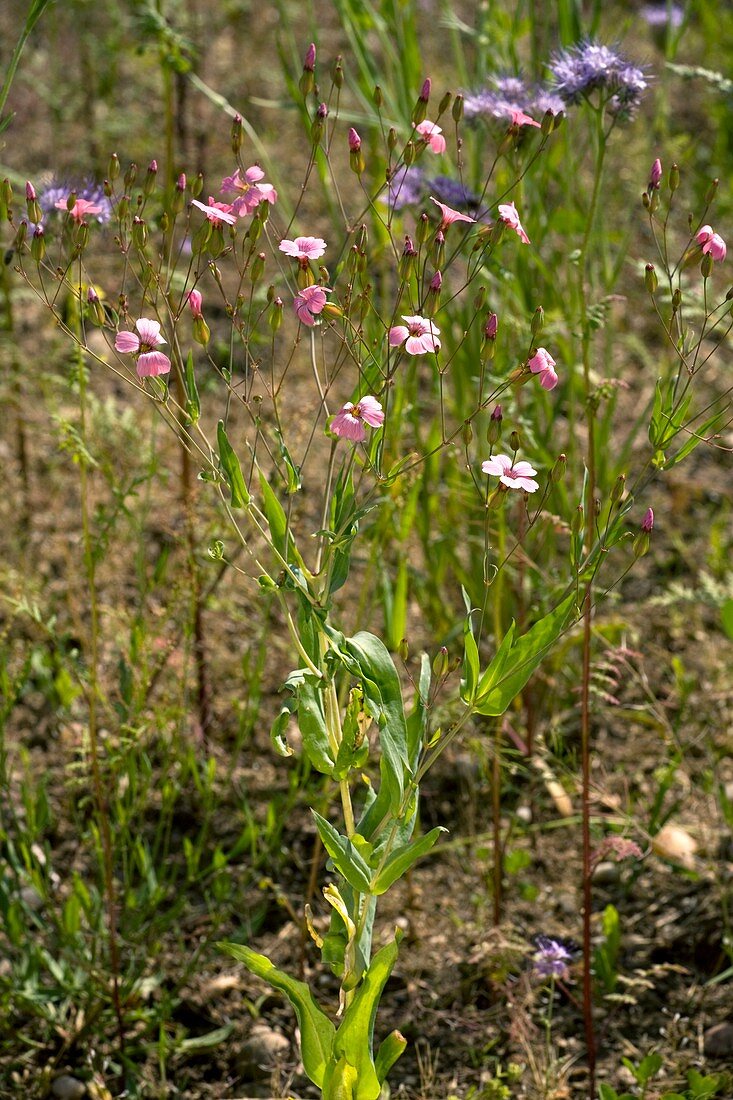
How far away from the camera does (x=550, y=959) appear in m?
2.10

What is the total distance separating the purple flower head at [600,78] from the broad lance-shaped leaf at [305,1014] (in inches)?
50.6

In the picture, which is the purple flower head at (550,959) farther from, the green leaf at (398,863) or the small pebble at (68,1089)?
the small pebble at (68,1089)

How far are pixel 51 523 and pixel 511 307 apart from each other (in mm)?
1289

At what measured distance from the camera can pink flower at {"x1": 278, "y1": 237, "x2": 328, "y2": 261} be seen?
154 centimetres

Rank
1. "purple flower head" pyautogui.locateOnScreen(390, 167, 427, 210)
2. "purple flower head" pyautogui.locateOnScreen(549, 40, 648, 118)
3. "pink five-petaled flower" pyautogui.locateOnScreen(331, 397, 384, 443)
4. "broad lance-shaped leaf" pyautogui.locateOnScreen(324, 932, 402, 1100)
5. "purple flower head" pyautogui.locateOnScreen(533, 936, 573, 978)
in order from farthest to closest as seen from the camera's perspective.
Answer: "purple flower head" pyautogui.locateOnScreen(390, 167, 427, 210) → "purple flower head" pyautogui.locateOnScreen(533, 936, 573, 978) → "purple flower head" pyautogui.locateOnScreen(549, 40, 648, 118) → "broad lance-shaped leaf" pyautogui.locateOnScreen(324, 932, 402, 1100) → "pink five-petaled flower" pyautogui.locateOnScreen(331, 397, 384, 443)

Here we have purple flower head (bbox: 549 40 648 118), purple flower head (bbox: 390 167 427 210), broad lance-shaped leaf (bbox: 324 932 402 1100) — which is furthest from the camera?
purple flower head (bbox: 390 167 427 210)

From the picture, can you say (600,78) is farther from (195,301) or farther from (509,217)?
(195,301)

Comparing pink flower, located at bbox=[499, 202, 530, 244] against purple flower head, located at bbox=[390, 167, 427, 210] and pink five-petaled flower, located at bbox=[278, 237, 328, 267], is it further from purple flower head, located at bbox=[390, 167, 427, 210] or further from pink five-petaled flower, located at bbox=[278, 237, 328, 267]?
purple flower head, located at bbox=[390, 167, 427, 210]

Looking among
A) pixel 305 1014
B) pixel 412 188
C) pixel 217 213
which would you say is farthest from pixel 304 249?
pixel 412 188

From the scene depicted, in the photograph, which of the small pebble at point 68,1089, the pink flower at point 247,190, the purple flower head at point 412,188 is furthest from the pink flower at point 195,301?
the small pebble at point 68,1089

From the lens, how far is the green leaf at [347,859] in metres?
1.54

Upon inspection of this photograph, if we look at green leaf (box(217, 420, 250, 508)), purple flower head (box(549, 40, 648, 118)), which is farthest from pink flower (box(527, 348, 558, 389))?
purple flower head (box(549, 40, 648, 118))

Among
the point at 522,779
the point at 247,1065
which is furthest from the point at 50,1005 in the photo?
the point at 522,779

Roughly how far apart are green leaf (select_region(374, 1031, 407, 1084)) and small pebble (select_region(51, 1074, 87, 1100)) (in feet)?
2.14
